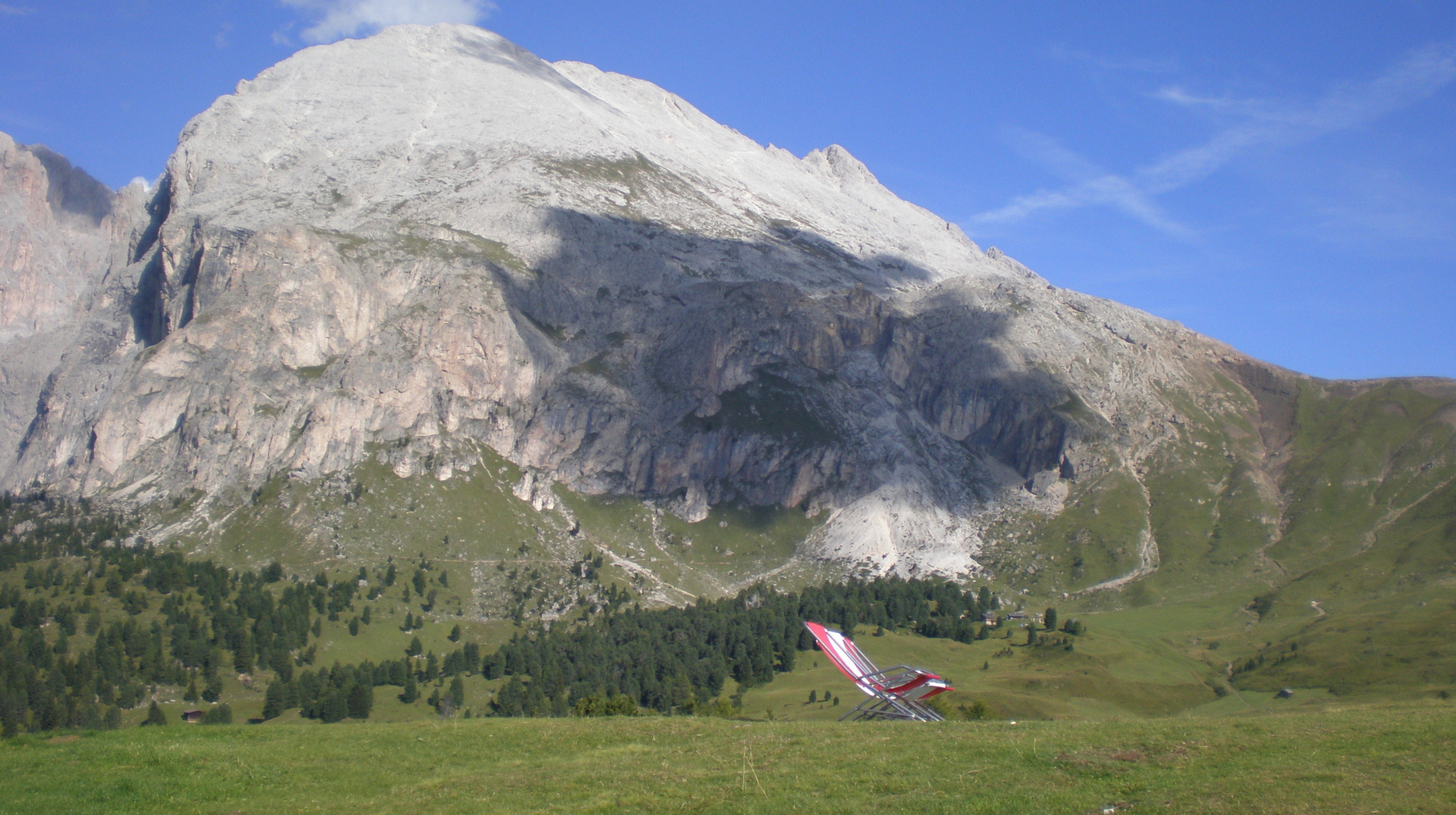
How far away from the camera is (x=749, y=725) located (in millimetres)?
45531

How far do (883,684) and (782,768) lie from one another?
66.4 feet

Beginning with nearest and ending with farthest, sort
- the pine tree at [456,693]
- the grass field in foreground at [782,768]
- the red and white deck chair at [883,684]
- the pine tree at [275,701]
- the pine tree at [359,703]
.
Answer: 1. the grass field in foreground at [782,768]
2. the red and white deck chair at [883,684]
3. the pine tree at [359,703]
4. the pine tree at [275,701]
5. the pine tree at [456,693]

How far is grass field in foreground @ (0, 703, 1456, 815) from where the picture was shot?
95.0 ft

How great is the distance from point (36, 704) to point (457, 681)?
68806mm

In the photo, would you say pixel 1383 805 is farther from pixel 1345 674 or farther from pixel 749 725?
pixel 1345 674

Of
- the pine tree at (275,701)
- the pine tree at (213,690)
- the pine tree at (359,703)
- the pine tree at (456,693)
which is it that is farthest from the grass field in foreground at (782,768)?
the pine tree at (213,690)

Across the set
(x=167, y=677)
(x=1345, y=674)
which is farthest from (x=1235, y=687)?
(x=167, y=677)

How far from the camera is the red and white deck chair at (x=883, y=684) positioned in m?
51.4

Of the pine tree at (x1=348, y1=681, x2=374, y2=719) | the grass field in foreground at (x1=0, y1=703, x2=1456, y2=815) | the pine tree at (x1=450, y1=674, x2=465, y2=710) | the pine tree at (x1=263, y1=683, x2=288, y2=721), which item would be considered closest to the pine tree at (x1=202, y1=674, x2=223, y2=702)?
the pine tree at (x1=263, y1=683, x2=288, y2=721)

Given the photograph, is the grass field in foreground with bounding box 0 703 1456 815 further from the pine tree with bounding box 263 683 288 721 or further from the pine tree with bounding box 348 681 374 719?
the pine tree with bounding box 263 683 288 721

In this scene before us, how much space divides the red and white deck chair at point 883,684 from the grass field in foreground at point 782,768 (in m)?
6.82

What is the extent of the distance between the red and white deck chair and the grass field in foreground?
268 inches

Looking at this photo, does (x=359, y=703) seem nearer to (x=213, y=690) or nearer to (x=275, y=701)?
(x=275, y=701)

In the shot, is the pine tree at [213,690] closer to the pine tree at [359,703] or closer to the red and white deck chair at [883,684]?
the pine tree at [359,703]
